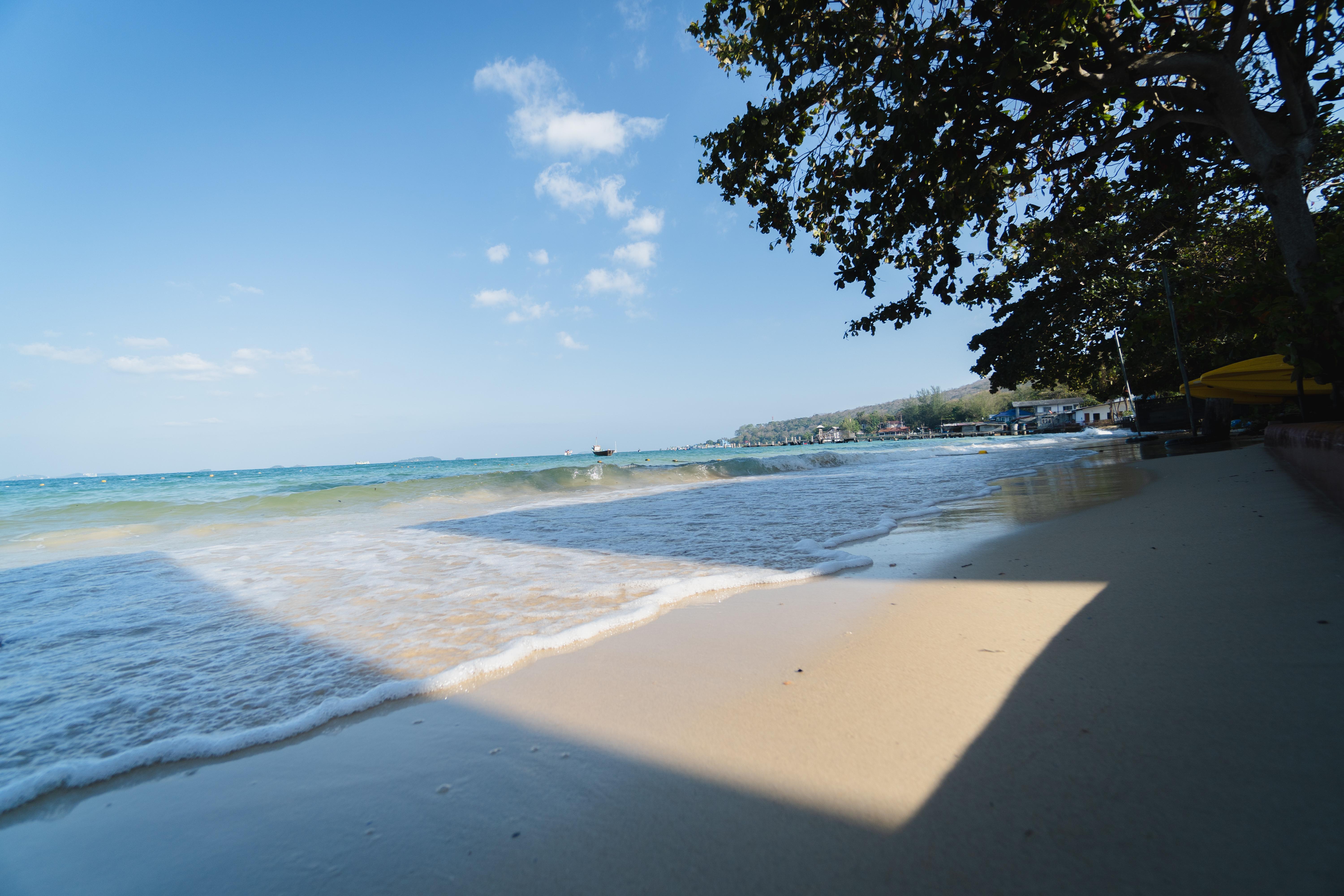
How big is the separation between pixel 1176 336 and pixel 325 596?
43.8 feet

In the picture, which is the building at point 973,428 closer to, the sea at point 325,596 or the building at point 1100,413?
the building at point 1100,413

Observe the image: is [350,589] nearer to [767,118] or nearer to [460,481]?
[767,118]

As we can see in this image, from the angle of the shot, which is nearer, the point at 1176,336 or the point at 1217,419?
the point at 1176,336

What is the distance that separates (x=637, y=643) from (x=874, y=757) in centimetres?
151

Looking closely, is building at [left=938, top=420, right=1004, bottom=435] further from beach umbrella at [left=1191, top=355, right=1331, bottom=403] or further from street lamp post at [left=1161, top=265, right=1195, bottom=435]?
beach umbrella at [left=1191, top=355, right=1331, bottom=403]

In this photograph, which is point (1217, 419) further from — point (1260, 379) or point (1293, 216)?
point (1293, 216)

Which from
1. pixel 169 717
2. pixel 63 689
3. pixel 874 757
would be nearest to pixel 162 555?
pixel 63 689

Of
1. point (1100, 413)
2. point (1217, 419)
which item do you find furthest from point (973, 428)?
point (1217, 419)

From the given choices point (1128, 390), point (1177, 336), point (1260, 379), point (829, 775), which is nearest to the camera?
point (829, 775)

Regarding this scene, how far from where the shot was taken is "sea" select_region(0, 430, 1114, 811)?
233 cm

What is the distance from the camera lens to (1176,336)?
9656mm

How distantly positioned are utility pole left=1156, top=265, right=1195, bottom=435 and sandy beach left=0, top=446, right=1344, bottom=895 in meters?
8.52

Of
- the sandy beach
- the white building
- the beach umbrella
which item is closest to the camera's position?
the sandy beach

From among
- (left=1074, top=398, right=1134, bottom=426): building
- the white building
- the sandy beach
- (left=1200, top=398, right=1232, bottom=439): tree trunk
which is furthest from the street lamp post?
the white building
